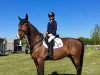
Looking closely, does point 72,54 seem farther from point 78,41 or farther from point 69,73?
point 69,73

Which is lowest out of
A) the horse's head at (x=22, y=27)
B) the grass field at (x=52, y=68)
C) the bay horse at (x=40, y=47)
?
the grass field at (x=52, y=68)

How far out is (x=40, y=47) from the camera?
12.3 meters

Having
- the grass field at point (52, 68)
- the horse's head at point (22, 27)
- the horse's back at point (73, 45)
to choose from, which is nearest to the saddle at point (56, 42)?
the horse's back at point (73, 45)

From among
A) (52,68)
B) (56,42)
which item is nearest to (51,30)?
(56,42)

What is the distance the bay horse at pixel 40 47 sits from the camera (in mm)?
12008

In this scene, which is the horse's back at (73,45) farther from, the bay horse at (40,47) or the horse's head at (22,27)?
the horse's head at (22,27)

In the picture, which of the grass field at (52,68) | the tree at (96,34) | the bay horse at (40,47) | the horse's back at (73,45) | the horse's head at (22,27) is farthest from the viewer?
the tree at (96,34)

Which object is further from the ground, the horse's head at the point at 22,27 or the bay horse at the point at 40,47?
the horse's head at the point at 22,27

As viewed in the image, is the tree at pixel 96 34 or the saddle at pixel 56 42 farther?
the tree at pixel 96 34

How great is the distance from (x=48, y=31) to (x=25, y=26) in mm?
1110

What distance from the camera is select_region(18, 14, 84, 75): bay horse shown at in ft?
39.4

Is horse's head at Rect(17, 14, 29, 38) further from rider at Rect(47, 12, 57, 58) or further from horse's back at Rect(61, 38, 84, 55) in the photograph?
horse's back at Rect(61, 38, 84, 55)

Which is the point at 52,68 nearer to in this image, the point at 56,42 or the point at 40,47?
the point at 56,42

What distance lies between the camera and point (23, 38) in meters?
12.1
